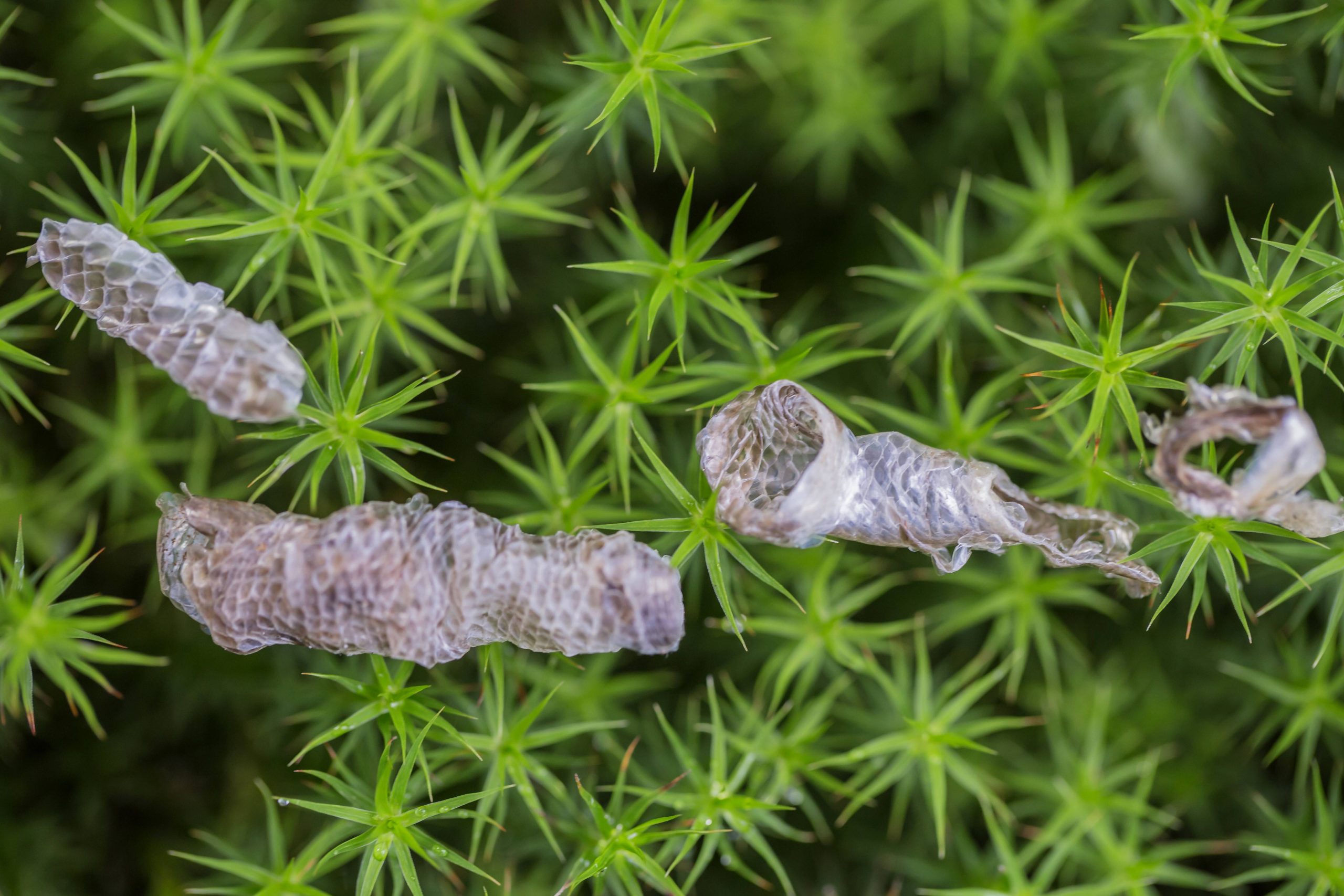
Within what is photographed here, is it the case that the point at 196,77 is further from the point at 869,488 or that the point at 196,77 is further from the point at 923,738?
the point at 923,738

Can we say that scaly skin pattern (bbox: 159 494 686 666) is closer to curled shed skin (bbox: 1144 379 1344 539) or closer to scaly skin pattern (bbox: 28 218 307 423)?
scaly skin pattern (bbox: 28 218 307 423)

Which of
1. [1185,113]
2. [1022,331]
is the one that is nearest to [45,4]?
[1022,331]

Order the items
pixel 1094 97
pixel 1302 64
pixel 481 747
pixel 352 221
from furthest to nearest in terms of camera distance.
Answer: pixel 1094 97, pixel 1302 64, pixel 352 221, pixel 481 747

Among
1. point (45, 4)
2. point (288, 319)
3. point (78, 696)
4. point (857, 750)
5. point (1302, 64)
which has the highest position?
point (1302, 64)

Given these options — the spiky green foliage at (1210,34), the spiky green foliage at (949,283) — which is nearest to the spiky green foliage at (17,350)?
the spiky green foliage at (949,283)

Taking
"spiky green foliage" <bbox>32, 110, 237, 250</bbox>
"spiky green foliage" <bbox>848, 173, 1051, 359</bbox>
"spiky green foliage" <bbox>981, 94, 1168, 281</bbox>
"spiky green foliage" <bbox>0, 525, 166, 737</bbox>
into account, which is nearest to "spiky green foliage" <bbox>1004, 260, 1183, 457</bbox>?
"spiky green foliage" <bbox>848, 173, 1051, 359</bbox>

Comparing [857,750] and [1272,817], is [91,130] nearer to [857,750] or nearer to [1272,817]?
[857,750]
